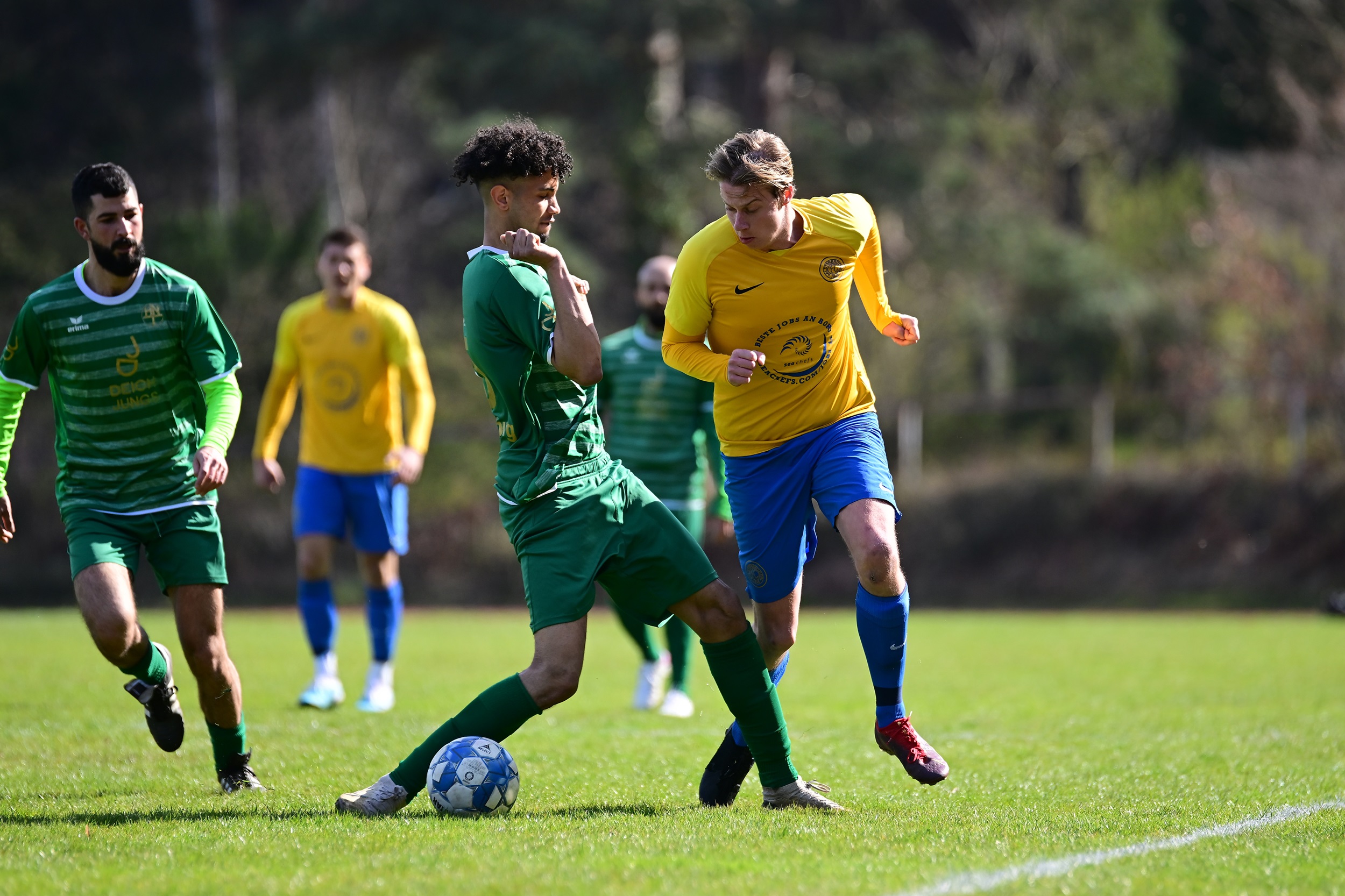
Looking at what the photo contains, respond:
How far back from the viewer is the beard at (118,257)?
215 inches

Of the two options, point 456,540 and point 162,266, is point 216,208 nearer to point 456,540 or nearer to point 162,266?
point 456,540

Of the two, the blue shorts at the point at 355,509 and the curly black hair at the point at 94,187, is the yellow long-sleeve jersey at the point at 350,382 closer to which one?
the blue shorts at the point at 355,509

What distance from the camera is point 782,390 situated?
18.7 ft

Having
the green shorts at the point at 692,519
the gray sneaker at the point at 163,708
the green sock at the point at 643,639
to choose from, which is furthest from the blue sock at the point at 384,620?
the gray sneaker at the point at 163,708

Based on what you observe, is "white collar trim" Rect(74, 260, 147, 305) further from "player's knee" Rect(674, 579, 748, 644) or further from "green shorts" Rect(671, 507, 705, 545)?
"green shorts" Rect(671, 507, 705, 545)

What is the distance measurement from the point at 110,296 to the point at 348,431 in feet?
11.4

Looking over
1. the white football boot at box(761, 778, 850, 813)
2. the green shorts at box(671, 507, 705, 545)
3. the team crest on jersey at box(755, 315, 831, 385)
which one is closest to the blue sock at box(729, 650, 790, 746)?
the white football boot at box(761, 778, 850, 813)

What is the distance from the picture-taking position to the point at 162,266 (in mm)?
5797

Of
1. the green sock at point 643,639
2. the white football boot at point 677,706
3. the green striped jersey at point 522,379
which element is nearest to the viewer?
the green striped jersey at point 522,379

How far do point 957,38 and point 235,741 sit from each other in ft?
94.4

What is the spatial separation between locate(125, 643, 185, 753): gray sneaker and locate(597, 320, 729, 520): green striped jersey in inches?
140

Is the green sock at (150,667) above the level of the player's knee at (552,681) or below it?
below

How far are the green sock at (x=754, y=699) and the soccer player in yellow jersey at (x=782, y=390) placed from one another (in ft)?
0.70

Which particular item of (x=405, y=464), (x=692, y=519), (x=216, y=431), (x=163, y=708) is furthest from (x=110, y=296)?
(x=692, y=519)
